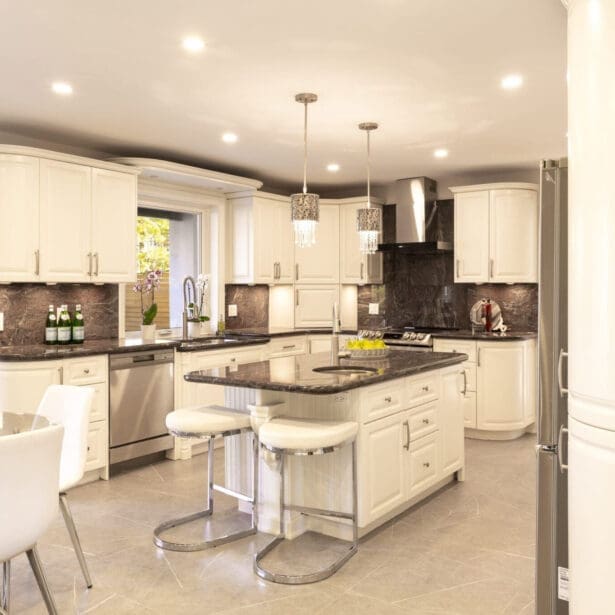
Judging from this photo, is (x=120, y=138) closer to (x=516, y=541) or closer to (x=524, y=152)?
(x=524, y=152)

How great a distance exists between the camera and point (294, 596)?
2.72m

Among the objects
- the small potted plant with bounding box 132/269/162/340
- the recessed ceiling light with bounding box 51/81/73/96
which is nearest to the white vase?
the small potted plant with bounding box 132/269/162/340

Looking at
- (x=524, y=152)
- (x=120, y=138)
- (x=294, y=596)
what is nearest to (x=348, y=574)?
(x=294, y=596)

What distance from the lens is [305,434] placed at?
116 inches

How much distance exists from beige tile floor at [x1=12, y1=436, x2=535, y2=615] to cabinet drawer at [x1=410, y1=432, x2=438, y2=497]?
0.54 ft

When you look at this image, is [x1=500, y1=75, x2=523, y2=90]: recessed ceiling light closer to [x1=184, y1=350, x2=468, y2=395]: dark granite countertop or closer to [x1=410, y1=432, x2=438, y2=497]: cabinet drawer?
[x1=184, y1=350, x2=468, y2=395]: dark granite countertop

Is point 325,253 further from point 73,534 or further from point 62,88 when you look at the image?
point 73,534

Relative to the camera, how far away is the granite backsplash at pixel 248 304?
6660 mm

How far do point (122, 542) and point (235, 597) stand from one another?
2.97ft

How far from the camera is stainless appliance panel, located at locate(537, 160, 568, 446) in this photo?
2.20 meters

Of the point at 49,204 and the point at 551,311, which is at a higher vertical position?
the point at 49,204

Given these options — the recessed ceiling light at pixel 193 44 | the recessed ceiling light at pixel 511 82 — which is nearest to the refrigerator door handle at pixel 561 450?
the recessed ceiling light at pixel 511 82

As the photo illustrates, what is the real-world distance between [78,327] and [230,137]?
6.25 ft

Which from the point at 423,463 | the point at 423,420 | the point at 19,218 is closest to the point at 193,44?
the point at 19,218
